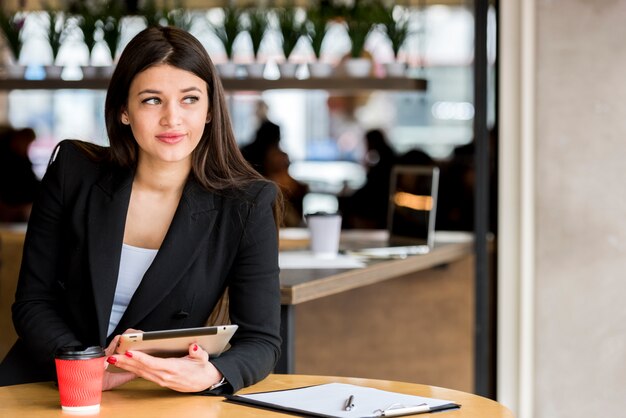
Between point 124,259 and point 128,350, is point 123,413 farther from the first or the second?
point 124,259

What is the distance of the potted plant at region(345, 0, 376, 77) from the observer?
4828 millimetres

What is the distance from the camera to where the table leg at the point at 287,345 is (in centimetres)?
265

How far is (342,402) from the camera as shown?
66.2 inches

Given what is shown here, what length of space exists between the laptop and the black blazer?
180cm

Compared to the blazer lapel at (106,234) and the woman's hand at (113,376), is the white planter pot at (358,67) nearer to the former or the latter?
the blazer lapel at (106,234)

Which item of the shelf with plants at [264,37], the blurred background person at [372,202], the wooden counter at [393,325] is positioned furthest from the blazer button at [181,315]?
the blurred background person at [372,202]

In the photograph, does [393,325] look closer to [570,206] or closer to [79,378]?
[570,206]

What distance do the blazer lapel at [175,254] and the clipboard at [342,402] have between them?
0.39 meters

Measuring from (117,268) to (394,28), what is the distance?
9.93ft

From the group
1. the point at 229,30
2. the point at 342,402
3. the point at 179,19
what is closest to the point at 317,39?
the point at 229,30

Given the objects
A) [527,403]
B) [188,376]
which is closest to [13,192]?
[527,403]

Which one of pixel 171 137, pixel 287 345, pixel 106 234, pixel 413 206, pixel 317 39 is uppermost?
pixel 317 39

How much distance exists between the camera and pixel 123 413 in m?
1.65

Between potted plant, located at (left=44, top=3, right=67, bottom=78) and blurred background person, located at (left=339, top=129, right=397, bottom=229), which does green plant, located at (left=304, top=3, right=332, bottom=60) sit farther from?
blurred background person, located at (left=339, top=129, right=397, bottom=229)
